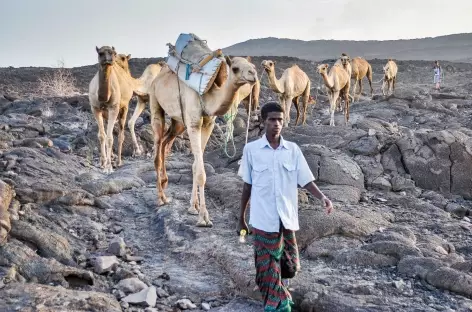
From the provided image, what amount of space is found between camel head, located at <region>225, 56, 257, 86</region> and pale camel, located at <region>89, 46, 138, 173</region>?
4439 millimetres

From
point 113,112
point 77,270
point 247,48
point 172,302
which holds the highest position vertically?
point 247,48

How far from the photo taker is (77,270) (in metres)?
4.78

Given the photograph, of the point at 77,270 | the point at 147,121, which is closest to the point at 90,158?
the point at 147,121

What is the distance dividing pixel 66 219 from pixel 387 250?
12.4 ft

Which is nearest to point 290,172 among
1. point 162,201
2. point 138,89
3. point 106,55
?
point 162,201

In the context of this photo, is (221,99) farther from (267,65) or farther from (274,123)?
(267,65)

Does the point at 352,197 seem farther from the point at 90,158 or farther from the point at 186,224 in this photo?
the point at 90,158

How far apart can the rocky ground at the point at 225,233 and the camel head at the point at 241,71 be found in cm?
181

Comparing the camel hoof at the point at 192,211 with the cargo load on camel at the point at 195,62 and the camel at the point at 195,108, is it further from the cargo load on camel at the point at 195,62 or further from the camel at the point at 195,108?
the cargo load on camel at the point at 195,62

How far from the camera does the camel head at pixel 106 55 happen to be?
955 centimetres

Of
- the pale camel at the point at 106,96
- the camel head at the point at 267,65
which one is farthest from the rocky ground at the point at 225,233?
the camel head at the point at 267,65

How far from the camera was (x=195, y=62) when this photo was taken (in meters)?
6.86

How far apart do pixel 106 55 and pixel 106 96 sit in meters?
1.09

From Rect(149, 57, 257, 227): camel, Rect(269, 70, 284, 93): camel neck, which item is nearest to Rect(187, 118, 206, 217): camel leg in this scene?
Rect(149, 57, 257, 227): camel
